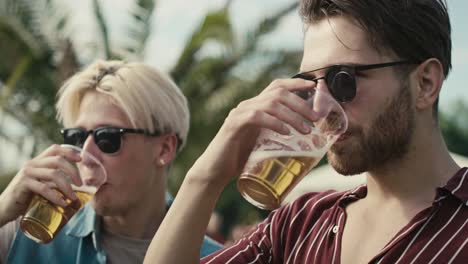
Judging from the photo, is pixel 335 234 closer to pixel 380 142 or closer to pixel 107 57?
pixel 380 142

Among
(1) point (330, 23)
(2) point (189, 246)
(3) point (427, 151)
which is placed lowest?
(2) point (189, 246)

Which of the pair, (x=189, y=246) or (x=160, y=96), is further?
(x=160, y=96)

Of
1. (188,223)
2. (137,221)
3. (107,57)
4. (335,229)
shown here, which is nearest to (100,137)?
(137,221)

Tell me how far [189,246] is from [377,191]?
613 millimetres

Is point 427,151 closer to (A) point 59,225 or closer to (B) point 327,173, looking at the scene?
(A) point 59,225

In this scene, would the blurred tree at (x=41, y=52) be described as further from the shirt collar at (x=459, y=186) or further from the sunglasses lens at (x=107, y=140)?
the shirt collar at (x=459, y=186)

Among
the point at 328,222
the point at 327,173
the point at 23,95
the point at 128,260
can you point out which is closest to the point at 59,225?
the point at 128,260

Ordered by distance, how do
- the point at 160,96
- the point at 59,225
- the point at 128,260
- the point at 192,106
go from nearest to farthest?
the point at 59,225
the point at 128,260
the point at 160,96
the point at 192,106

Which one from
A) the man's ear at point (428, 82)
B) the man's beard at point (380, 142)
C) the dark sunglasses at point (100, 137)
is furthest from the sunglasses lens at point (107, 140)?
the man's ear at point (428, 82)

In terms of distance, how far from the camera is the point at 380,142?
6.95 ft

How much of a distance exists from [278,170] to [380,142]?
1.01ft

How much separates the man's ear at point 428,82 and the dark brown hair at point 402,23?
25mm

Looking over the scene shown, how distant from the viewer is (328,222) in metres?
2.35

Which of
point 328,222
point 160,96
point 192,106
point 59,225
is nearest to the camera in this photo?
point 328,222
